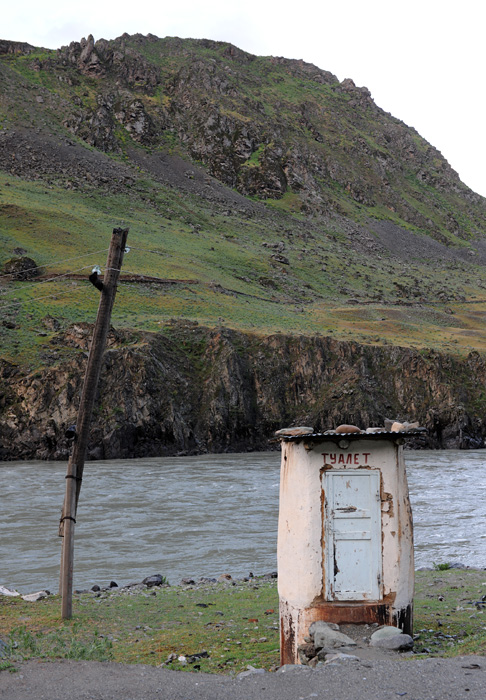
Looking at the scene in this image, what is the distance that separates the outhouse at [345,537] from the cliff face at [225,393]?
39076 millimetres

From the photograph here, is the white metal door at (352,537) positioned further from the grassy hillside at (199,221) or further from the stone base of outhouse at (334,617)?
the grassy hillside at (199,221)

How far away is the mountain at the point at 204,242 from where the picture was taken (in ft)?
184

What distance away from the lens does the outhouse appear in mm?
8531

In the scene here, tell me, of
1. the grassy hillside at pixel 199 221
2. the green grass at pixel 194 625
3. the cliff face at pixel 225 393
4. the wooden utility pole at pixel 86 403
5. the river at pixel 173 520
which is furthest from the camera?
the grassy hillside at pixel 199 221

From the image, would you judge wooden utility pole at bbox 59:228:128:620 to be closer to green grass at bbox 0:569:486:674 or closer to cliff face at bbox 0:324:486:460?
green grass at bbox 0:569:486:674

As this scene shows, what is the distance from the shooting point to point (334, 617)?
851 cm

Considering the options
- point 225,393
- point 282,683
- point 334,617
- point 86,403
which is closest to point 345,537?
point 334,617

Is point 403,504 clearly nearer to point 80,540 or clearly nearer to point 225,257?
point 80,540

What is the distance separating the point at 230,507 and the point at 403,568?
18954mm

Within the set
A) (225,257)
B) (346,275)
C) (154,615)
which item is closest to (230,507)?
(154,615)

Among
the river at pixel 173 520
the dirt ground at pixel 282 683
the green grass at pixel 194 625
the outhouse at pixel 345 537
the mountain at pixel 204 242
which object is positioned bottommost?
the river at pixel 173 520

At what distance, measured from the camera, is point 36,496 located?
97.2ft

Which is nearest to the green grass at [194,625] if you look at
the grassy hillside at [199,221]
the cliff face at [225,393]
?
the cliff face at [225,393]

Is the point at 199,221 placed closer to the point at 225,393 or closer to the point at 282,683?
the point at 225,393
